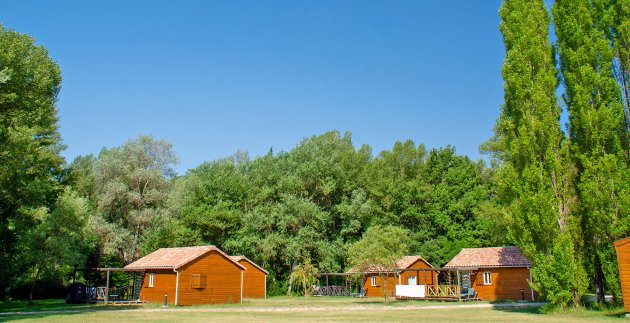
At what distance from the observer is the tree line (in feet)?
76.6

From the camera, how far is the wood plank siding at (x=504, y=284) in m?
36.2

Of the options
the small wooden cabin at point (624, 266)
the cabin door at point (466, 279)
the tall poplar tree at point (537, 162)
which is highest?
the tall poplar tree at point (537, 162)

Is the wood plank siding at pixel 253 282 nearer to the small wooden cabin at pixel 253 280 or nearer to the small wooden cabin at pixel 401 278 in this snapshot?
the small wooden cabin at pixel 253 280

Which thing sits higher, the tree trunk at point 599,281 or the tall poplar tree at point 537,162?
the tall poplar tree at point 537,162

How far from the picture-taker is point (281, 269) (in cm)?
5166

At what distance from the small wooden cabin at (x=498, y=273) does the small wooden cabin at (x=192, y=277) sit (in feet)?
55.8

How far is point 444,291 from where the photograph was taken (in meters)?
37.4

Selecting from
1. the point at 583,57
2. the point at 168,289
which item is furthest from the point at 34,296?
the point at 583,57

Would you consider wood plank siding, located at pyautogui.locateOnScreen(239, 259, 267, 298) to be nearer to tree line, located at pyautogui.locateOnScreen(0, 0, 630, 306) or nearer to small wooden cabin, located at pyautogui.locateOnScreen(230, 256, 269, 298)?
small wooden cabin, located at pyautogui.locateOnScreen(230, 256, 269, 298)

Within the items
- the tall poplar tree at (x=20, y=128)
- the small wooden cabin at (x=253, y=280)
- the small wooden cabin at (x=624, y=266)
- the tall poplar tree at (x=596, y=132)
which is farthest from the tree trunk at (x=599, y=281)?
the tall poplar tree at (x=20, y=128)

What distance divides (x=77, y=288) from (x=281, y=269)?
70.2 ft

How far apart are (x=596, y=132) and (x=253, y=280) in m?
30.3

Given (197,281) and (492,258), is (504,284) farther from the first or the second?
(197,281)

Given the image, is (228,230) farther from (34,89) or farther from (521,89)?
(521,89)
